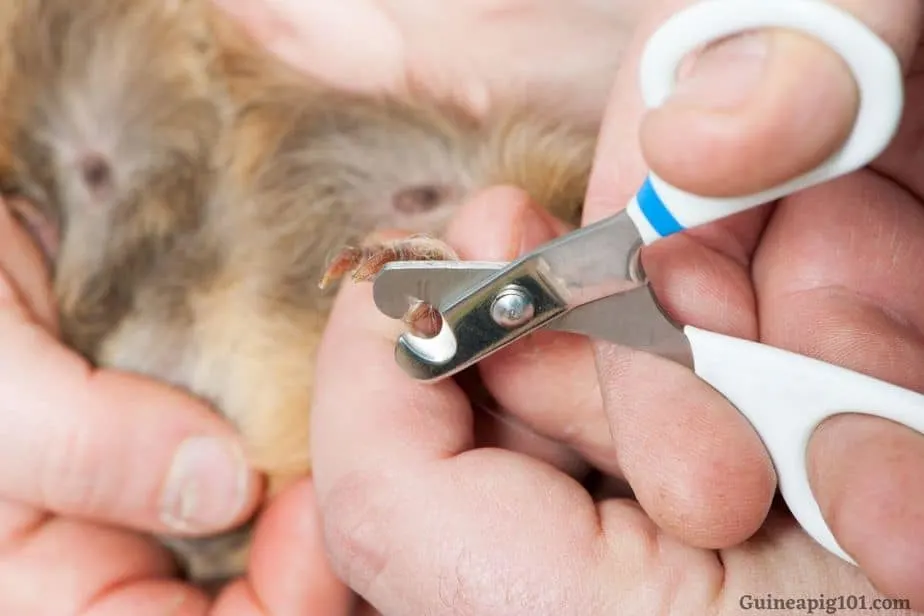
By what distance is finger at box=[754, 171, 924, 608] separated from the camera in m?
0.49

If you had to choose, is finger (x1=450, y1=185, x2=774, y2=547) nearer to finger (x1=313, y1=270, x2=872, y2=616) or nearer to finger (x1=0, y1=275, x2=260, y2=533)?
finger (x1=313, y1=270, x2=872, y2=616)

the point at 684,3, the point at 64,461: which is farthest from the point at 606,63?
the point at 64,461

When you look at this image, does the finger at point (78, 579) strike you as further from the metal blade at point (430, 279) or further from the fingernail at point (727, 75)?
the fingernail at point (727, 75)

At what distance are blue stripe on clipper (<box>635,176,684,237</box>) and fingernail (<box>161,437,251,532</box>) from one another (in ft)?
1.61

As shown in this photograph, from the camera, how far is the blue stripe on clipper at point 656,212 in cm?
54

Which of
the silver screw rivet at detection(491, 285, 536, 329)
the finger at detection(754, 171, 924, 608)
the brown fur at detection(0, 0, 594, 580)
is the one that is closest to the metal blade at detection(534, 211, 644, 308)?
the silver screw rivet at detection(491, 285, 536, 329)

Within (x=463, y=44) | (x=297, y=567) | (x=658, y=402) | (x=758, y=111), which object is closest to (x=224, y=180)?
(x=463, y=44)

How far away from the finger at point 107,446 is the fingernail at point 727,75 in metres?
0.57

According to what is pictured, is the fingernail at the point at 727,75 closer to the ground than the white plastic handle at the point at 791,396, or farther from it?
farther from it

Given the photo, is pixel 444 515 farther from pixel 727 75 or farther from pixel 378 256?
pixel 727 75

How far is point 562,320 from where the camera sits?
64 cm

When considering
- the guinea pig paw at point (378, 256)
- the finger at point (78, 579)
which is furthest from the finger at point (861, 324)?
the finger at point (78, 579)

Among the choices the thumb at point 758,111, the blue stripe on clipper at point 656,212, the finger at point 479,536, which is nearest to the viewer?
the thumb at point 758,111

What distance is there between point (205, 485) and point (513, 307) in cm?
40
